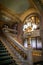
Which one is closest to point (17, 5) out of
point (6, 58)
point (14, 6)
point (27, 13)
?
point (14, 6)

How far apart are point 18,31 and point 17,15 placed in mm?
1972

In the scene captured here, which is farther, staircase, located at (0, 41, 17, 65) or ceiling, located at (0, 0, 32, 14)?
ceiling, located at (0, 0, 32, 14)

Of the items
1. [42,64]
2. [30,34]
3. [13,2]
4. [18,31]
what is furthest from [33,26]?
[42,64]

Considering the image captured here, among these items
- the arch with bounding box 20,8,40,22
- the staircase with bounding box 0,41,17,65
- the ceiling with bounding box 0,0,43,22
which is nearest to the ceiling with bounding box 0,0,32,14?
the ceiling with bounding box 0,0,43,22

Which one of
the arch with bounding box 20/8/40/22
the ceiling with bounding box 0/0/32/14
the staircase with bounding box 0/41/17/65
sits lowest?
the staircase with bounding box 0/41/17/65

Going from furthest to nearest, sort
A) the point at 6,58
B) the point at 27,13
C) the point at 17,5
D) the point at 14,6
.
Answer: the point at 27,13 → the point at 14,6 → the point at 17,5 → the point at 6,58

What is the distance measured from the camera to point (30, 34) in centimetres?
1340

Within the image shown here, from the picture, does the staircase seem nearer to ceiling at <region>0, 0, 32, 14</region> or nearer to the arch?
ceiling at <region>0, 0, 32, 14</region>

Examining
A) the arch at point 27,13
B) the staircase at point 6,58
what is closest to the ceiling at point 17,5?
the arch at point 27,13

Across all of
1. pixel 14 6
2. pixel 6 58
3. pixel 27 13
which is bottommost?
pixel 6 58

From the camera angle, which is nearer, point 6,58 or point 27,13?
point 6,58

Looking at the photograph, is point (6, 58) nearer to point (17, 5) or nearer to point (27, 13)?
point (17, 5)

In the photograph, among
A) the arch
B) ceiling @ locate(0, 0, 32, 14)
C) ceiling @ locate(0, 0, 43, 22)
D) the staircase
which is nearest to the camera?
the staircase

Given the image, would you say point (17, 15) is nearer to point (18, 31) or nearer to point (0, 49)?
point (18, 31)
